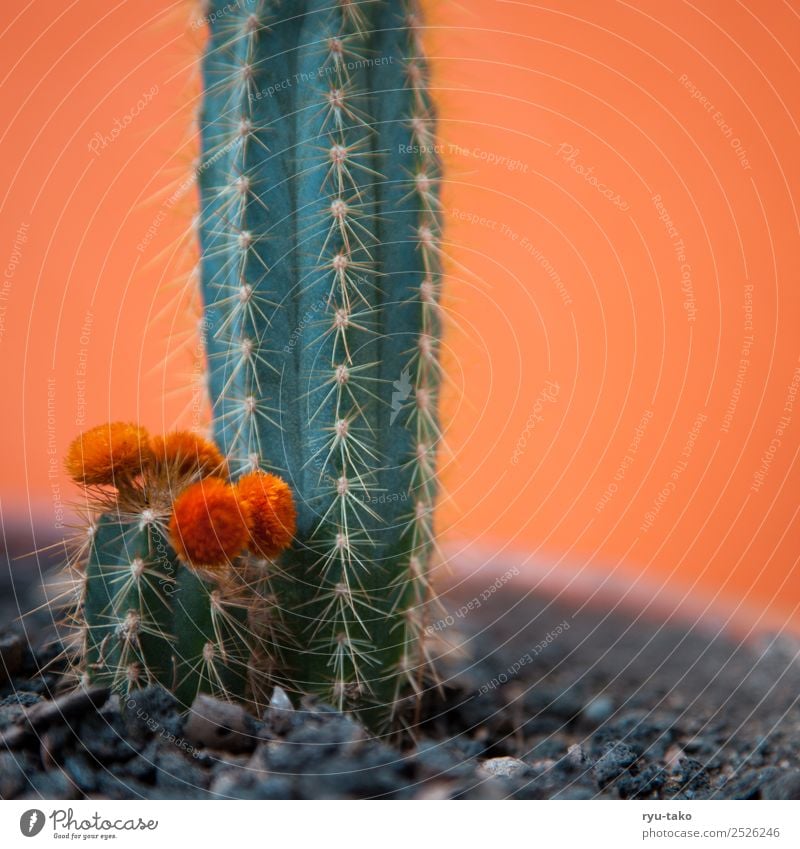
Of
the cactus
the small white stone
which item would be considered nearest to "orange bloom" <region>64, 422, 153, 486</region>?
the cactus

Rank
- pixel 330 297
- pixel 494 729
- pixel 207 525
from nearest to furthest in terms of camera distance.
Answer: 1. pixel 207 525
2. pixel 330 297
3. pixel 494 729

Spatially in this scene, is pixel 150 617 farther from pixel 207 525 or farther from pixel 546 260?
pixel 546 260

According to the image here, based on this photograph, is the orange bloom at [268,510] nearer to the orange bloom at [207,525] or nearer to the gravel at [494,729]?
the orange bloom at [207,525]

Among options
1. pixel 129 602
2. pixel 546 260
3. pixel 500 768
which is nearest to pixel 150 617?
pixel 129 602

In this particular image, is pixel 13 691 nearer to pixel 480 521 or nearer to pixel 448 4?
pixel 480 521

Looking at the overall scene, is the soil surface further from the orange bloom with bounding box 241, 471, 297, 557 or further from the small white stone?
the orange bloom with bounding box 241, 471, 297, 557

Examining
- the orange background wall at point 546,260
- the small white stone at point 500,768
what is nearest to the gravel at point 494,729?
the small white stone at point 500,768
